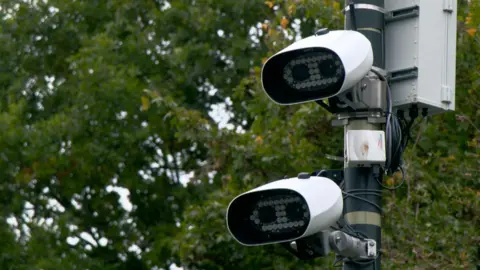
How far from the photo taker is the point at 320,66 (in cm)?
557

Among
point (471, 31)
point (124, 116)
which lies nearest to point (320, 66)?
point (471, 31)

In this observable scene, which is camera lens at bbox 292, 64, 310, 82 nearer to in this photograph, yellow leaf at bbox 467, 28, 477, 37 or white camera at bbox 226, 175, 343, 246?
white camera at bbox 226, 175, 343, 246

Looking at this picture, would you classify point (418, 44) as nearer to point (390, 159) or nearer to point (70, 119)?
point (390, 159)

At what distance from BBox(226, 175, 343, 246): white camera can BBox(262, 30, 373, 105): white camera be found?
0.42 metres

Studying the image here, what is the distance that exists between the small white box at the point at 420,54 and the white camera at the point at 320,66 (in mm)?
412

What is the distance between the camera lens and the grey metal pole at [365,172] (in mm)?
5730

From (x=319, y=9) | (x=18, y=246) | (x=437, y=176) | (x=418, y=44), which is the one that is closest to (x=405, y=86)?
(x=418, y=44)

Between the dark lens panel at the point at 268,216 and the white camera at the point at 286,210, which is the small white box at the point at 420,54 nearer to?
the white camera at the point at 286,210

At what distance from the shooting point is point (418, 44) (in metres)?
5.93

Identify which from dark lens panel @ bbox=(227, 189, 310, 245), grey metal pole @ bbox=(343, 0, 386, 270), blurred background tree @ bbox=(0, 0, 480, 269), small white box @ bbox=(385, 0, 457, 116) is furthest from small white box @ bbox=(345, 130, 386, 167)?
blurred background tree @ bbox=(0, 0, 480, 269)

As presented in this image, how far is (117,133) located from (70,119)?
37.3 inches

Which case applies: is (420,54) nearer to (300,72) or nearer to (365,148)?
(365,148)

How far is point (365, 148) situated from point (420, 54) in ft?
1.84

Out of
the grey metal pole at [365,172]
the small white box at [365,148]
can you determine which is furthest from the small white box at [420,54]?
the small white box at [365,148]
